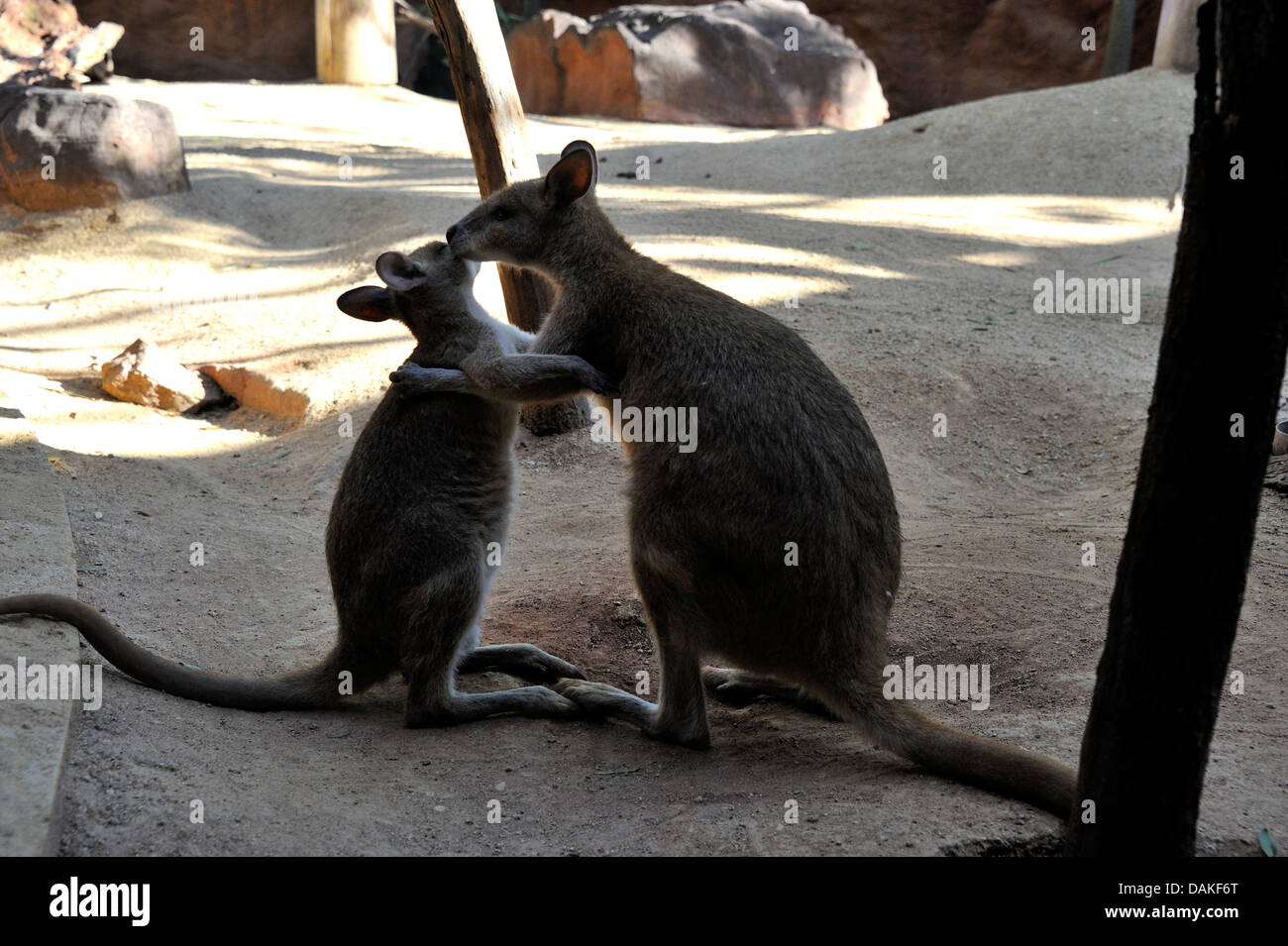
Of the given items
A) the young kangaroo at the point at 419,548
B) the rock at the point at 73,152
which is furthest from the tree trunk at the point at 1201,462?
the rock at the point at 73,152

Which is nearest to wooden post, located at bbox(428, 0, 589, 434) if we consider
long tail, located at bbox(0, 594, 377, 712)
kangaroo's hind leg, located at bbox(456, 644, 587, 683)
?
kangaroo's hind leg, located at bbox(456, 644, 587, 683)

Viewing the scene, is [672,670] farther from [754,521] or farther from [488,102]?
[488,102]

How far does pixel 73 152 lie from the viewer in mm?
9836

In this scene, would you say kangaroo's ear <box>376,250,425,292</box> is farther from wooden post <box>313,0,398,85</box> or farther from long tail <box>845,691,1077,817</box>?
wooden post <box>313,0,398,85</box>

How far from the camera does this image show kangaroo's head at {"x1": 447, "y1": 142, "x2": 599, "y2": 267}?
4.06 metres

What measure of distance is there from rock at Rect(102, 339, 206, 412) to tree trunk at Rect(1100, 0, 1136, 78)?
1235cm

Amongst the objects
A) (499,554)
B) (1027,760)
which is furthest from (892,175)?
(1027,760)

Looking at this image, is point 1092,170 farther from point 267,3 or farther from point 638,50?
point 267,3

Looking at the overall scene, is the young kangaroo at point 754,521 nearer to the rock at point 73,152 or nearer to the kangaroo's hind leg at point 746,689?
the kangaroo's hind leg at point 746,689

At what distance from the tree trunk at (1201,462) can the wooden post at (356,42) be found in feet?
49.2

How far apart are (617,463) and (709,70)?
36.3 feet

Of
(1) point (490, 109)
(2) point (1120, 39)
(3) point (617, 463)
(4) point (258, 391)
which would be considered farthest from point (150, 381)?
(2) point (1120, 39)

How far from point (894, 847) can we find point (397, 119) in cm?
1260

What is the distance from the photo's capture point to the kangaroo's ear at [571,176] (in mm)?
4023
